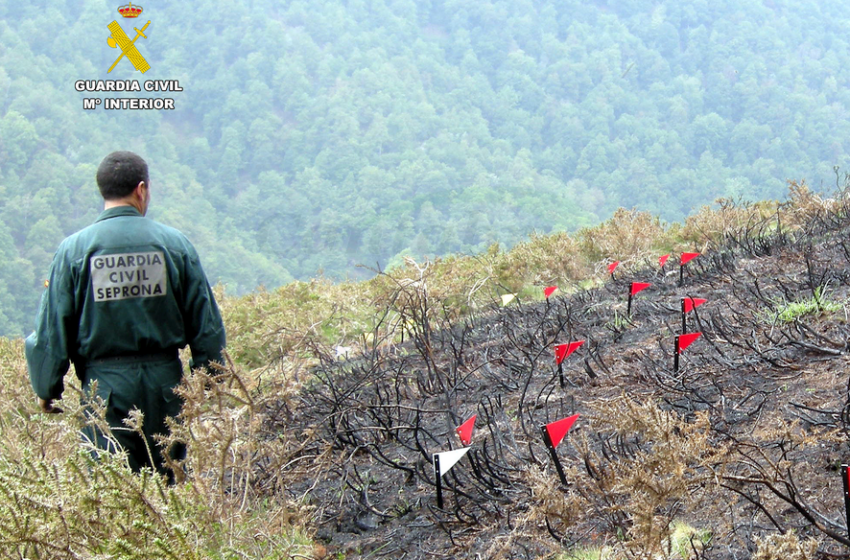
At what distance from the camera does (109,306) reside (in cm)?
302

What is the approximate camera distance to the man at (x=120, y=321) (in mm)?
3002

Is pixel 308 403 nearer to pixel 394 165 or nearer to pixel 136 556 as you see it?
pixel 136 556

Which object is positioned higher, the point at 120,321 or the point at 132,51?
the point at 132,51

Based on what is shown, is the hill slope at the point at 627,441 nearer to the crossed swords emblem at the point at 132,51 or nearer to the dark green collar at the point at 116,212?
the dark green collar at the point at 116,212

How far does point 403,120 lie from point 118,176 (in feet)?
215

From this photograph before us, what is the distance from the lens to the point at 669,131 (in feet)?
184

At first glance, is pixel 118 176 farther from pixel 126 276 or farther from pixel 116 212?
pixel 126 276

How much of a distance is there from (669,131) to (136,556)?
2297 inches

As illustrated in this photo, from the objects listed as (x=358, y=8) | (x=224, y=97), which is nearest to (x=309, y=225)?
(x=224, y=97)

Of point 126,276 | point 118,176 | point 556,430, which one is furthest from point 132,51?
point 556,430

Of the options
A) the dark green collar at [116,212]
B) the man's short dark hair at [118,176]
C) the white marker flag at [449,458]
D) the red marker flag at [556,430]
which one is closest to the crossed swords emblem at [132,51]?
the man's short dark hair at [118,176]

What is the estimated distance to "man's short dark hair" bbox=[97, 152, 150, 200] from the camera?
3.14m

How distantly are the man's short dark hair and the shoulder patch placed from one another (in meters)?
0.30

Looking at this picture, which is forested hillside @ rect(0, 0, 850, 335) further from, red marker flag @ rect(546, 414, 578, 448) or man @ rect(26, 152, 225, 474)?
red marker flag @ rect(546, 414, 578, 448)
